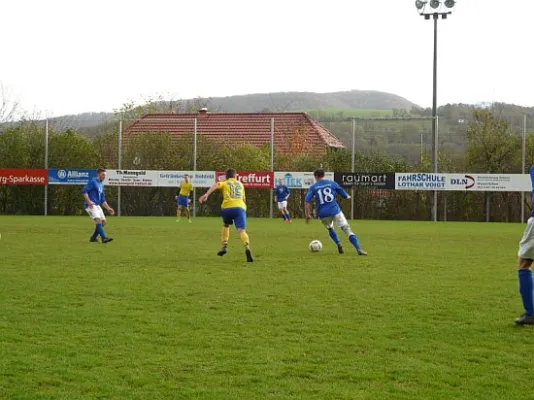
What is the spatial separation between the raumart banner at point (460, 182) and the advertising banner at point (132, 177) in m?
11.5

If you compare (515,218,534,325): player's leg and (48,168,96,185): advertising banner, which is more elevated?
(48,168,96,185): advertising banner

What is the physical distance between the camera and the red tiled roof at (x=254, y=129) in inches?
1608

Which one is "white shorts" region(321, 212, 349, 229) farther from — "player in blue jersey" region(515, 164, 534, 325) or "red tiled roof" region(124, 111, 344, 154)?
"red tiled roof" region(124, 111, 344, 154)

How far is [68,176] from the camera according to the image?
123ft

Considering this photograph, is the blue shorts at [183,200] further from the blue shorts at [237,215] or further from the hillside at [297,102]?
the hillside at [297,102]

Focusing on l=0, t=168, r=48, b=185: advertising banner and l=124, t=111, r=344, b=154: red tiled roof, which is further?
l=124, t=111, r=344, b=154: red tiled roof

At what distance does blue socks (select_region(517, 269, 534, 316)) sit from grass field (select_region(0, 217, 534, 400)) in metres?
0.29

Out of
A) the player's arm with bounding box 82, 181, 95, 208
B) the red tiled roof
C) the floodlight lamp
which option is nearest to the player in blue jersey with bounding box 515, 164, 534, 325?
the player's arm with bounding box 82, 181, 95, 208

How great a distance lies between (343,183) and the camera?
3675cm

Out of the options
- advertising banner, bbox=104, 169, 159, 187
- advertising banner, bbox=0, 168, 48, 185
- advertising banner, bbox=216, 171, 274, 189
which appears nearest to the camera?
advertising banner, bbox=216, 171, 274, 189

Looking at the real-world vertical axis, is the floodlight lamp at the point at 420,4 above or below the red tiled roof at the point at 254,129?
above

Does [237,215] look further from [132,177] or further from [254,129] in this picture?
[254,129]

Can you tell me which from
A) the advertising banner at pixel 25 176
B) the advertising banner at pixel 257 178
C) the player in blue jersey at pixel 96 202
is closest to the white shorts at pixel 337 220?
the player in blue jersey at pixel 96 202

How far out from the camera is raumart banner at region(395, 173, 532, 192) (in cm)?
3494
